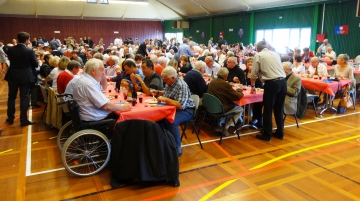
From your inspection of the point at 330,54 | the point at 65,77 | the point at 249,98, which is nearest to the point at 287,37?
the point at 330,54

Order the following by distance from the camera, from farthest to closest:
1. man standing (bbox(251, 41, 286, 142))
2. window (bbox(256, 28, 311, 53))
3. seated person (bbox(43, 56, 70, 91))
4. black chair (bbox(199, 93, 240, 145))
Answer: window (bbox(256, 28, 311, 53)), seated person (bbox(43, 56, 70, 91)), man standing (bbox(251, 41, 286, 142)), black chair (bbox(199, 93, 240, 145))

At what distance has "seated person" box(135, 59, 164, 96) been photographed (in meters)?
4.22

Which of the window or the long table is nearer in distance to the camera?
the long table

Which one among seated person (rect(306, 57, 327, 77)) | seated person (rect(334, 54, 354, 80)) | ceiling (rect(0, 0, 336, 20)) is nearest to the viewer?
seated person (rect(334, 54, 354, 80))

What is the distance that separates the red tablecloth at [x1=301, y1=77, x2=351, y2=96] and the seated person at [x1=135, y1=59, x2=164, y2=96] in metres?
3.20

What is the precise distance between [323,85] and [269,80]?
6.37 ft

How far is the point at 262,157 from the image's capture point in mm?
3807

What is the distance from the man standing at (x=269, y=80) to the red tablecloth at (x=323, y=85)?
5.45 ft

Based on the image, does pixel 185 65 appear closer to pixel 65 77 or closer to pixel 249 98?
pixel 249 98

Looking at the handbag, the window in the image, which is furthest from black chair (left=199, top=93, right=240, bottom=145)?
the window

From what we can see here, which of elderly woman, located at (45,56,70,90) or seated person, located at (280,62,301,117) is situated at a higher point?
elderly woman, located at (45,56,70,90)

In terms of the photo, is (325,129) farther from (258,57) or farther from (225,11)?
(225,11)

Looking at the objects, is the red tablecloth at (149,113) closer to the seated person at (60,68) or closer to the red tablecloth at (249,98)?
the red tablecloth at (249,98)

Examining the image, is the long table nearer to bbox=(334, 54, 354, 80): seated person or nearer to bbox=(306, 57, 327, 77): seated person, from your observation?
bbox=(334, 54, 354, 80): seated person
